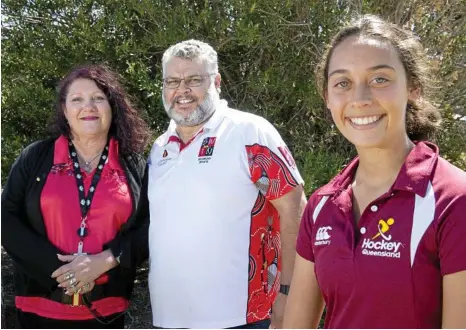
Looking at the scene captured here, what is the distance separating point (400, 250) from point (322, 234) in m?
0.36

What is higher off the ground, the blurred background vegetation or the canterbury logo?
the blurred background vegetation

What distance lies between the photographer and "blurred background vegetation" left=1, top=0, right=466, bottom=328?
534 centimetres

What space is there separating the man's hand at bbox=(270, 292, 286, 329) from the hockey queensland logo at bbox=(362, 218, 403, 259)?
52.1 inches

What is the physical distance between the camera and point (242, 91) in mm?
5801

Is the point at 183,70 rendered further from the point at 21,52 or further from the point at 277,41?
the point at 21,52

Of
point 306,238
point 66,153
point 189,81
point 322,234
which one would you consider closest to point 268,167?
point 189,81

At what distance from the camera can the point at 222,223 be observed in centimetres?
329

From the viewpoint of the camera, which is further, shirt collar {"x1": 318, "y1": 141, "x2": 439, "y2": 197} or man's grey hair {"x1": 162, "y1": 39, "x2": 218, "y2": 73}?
man's grey hair {"x1": 162, "y1": 39, "x2": 218, "y2": 73}

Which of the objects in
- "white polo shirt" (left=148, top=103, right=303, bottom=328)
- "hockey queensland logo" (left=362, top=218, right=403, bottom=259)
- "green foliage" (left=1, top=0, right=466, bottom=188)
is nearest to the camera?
"hockey queensland logo" (left=362, top=218, right=403, bottom=259)

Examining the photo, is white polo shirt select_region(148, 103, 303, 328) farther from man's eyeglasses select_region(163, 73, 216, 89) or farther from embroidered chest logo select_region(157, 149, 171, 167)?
man's eyeglasses select_region(163, 73, 216, 89)

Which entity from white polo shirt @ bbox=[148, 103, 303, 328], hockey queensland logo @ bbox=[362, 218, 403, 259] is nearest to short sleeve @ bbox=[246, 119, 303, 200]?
white polo shirt @ bbox=[148, 103, 303, 328]

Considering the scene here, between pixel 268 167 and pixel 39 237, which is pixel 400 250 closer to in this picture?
pixel 268 167

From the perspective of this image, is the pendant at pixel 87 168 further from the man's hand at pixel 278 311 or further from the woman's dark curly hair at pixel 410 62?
the woman's dark curly hair at pixel 410 62

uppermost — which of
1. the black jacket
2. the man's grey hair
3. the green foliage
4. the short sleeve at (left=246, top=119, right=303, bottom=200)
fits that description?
the green foliage
